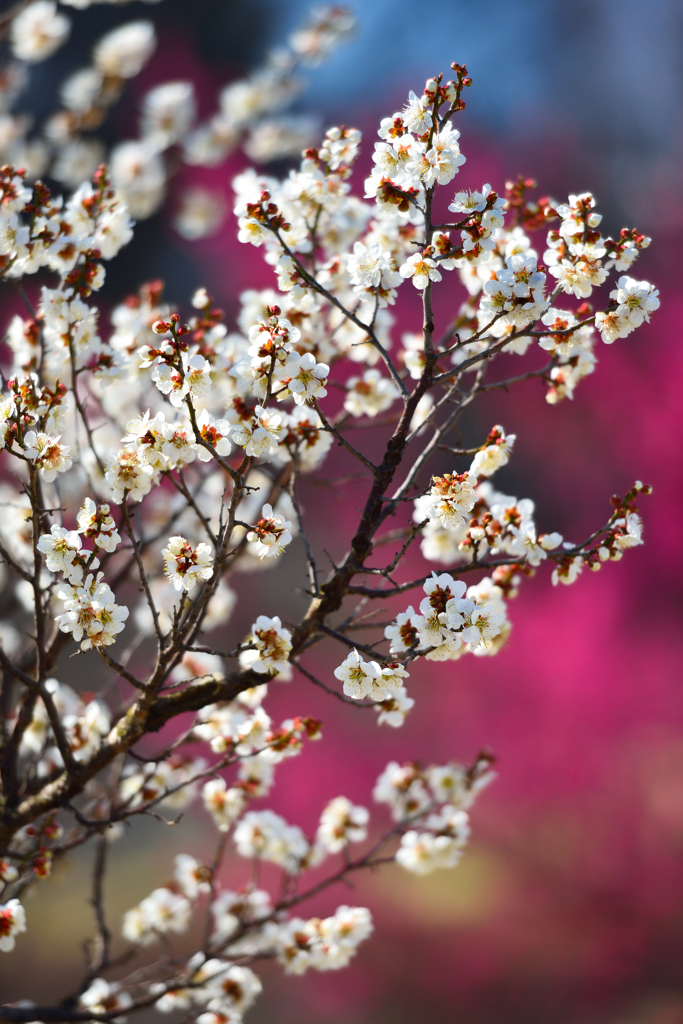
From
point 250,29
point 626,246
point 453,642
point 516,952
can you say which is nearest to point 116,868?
point 516,952

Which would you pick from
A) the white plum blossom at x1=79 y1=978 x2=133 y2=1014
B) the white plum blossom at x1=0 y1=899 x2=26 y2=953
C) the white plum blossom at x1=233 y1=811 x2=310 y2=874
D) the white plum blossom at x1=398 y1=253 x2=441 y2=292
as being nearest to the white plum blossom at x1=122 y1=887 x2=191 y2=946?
the white plum blossom at x1=79 y1=978 x2=133 y2=1014

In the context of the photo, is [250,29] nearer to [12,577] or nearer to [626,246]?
[12,577]

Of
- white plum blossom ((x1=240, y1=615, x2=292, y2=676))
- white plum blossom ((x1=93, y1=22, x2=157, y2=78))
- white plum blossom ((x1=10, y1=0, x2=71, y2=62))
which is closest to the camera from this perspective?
white plum blossom ((x1=240, y1=615, x2=292, y2=676))

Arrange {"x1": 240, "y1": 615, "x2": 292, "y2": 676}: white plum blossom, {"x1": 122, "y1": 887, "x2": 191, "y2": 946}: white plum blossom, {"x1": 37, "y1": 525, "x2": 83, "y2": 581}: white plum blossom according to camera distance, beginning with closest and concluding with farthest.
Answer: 1. {"x1": 37, "y1": 525, "x2": 83, "y2": 581}: white plum blossom
2. {"x1": 240, "y1": 615, "x2": 292, "y2": 676}: white plum blossom
3. {"x1": 122, "y1": 887, "x2": 191, "y2": 946}: white plum blossom

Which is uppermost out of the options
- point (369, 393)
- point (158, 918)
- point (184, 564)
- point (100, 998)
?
point (369, 393)

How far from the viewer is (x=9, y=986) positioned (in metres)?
3.55

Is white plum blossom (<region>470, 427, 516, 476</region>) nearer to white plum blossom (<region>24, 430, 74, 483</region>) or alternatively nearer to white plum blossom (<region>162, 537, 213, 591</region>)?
white plum blossom (<region>162, 537, 213, 591</region>)

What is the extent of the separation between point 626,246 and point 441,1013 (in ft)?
10.8

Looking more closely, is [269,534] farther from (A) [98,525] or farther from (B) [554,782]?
(B) [554,782]

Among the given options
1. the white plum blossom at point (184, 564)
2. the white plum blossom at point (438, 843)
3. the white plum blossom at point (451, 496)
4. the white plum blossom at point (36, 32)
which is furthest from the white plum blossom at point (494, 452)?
the white plum blossom at point (36, 32)

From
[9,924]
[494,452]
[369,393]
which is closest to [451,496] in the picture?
[494,452]

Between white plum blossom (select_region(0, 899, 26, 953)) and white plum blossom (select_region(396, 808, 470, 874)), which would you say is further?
white plum blossom (select_region(396, 808, 470, 874))

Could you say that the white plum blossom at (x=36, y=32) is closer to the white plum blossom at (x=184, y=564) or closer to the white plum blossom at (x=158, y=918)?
the white plum blossom at (x=184, y=564)

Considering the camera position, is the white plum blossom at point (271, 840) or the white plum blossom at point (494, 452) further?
the white plum blossom at point (271, 840)
